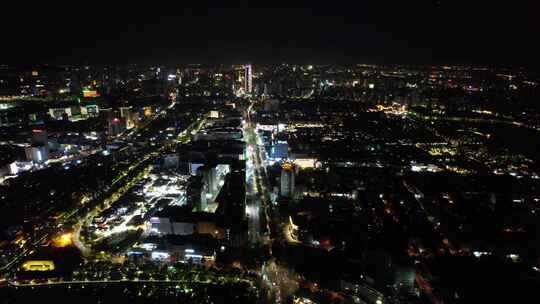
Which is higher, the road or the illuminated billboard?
the illuminated billboard

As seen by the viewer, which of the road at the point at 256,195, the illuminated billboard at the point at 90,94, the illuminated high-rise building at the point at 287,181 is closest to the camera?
the road at the point at 256,195

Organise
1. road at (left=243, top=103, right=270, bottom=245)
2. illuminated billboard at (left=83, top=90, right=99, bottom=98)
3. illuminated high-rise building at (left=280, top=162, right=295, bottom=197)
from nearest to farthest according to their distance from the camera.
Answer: road at (left=243, top=103, right=270, bottom=245) < illuminated high-rise building at (left=280, top=162, right=295, bottom=197) < illuminated billboard at (left=83, top=90, right=99, bottom=98)

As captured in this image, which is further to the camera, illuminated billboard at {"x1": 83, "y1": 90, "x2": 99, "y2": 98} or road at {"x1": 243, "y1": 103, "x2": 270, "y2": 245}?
illuminated billboard at {"x1": 83, "y1": 90, "x2": 99, "y2": 98}

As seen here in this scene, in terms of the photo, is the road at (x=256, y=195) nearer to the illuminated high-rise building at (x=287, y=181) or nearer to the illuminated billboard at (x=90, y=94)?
the illuminated high-rise building at (x=287, y=181)

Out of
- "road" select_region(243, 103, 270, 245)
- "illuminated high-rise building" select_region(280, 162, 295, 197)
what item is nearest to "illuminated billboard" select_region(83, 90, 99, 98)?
"road" select_region(243, 103, 270, 245)

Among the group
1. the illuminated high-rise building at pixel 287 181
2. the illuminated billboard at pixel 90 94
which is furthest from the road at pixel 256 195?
the illuminated billboard at pixel 90 94

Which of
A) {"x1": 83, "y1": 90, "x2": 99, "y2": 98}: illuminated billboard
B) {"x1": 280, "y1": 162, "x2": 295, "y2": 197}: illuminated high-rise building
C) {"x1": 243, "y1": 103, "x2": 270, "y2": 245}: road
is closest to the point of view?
{"x1": 243, "y1": 103, "x2": 270, "y2": 245}: road

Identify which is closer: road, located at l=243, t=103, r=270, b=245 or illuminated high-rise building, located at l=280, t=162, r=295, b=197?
road, located at l=243, t=103, r=270, b=245

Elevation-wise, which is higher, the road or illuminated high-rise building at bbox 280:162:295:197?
illuminated high-rise building at bbox 280:162:295:197

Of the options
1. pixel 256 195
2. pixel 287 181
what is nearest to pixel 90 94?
pixel 256 195

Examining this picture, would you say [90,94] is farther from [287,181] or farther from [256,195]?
[287,181]

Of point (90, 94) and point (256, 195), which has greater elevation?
point (90, 94)

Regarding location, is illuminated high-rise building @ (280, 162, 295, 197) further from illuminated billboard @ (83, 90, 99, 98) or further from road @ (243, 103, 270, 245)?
illuminated billboard @ (83, 90, 99, 98)
